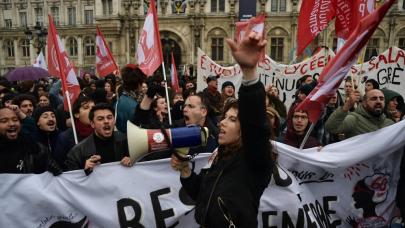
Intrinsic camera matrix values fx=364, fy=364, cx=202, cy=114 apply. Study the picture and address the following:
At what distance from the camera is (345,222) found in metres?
3.37

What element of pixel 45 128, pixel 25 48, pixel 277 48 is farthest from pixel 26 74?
pixel 25 48

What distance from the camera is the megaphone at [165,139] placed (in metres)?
2.24

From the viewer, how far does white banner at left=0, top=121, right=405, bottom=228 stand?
306cm

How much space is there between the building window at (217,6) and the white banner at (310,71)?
24527 mm

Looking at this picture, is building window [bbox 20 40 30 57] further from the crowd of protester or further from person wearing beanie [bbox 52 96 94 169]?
person wearing beanie [bbox 52 96 94 169]

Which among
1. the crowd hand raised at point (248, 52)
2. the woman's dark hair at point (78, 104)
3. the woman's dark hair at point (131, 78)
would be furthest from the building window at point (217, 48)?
the crowd hand raised at point (248, 52)

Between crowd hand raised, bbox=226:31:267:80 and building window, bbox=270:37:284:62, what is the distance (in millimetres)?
32330

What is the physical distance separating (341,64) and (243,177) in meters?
1.22

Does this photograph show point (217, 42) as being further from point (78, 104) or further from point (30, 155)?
point (30, 155)

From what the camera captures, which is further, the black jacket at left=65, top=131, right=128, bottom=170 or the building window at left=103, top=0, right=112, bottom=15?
the building window at left=103, top=0, right=112, bottom=15

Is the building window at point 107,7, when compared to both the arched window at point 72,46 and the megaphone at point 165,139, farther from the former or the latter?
the megaphone at point 165,139

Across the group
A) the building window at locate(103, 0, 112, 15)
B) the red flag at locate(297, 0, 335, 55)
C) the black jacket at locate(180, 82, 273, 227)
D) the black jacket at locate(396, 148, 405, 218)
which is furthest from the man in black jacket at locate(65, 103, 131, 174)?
the building window at locate(103, 0, 112, 15)

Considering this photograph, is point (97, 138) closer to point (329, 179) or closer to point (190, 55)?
point (329, 179)

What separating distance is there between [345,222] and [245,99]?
2275mm
